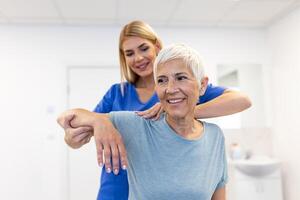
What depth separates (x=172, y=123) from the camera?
1000 millimetres

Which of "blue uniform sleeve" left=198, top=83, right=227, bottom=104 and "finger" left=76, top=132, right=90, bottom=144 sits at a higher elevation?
"blue uniform sleeve" left=198, top=83, right=227, bottom=104

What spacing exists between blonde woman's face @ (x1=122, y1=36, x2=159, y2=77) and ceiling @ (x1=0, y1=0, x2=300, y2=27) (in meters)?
1.95

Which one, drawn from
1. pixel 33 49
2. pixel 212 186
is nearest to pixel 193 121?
pixel 212 186

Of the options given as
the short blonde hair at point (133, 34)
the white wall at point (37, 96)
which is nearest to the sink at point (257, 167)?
the white wall at point (37, 96)

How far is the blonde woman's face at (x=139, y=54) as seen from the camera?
1.25m

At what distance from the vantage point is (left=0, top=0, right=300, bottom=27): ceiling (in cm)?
312

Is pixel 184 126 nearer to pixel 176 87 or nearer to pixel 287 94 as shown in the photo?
pixel 176 87

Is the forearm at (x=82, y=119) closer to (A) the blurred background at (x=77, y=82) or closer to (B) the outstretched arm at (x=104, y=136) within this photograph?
(B) the outstretched arm at (x=104, y=136)

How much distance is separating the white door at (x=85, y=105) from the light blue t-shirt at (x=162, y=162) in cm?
272

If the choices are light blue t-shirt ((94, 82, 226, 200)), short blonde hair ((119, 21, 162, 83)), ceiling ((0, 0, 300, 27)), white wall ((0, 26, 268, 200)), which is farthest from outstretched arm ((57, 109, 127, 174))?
white wall ((0, 26, 268, 200))

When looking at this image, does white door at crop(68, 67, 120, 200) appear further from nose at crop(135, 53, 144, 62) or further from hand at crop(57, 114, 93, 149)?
hand at crop(57, 114, 93, 149)

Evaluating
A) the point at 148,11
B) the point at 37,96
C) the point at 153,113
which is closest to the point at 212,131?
the point at 153,113

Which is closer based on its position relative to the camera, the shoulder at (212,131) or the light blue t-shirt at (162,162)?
the light blue t-shirt at (162,162)

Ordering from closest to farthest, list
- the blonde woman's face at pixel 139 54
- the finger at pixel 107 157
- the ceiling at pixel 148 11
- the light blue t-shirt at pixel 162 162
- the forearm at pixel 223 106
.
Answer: the finger at pixel 107 157, the light blue t-shirt at pixel 162 162, the forearm at pixel 223 106, the blonde woman's face at pixel 139 54, the ceiling at pixel 148 11
